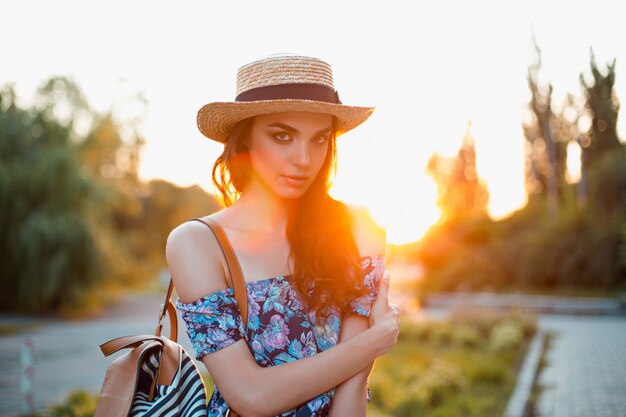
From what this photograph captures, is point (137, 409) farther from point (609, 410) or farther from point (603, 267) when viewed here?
point (603, 267)

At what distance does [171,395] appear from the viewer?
63.1 inches

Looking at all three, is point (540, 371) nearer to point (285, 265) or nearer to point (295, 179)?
point (285, 265)

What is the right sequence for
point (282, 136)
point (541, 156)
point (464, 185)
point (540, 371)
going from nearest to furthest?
point (282, 136), point (540, 371), point (541, 156), point (464, 185)

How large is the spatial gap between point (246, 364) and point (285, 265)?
390mm

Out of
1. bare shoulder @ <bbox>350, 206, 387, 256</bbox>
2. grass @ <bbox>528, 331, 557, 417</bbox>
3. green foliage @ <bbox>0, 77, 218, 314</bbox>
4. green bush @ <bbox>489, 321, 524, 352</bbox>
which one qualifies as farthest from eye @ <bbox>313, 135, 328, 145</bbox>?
green foliage @ <bbox>0, 77, 218, 314</bbox>

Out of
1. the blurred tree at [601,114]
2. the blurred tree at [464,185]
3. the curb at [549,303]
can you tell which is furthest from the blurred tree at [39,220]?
the blurred tree at [464,185]

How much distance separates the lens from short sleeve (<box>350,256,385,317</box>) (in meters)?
1.86

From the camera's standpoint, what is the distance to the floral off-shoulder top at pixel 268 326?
5.34 feet

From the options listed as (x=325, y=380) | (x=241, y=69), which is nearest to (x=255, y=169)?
(x=241, y=69)

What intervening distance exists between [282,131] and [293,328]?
62 centimetres

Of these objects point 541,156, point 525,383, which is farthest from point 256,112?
point 541,156

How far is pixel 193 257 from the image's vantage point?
1.67m

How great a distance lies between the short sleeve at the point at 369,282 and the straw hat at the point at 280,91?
0.51m

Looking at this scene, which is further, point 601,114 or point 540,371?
point 540,371
